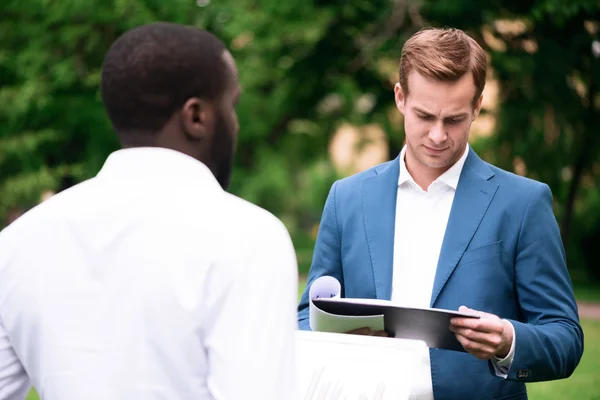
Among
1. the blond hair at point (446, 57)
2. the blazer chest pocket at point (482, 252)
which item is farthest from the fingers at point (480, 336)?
the blond hair at point (446, 57)

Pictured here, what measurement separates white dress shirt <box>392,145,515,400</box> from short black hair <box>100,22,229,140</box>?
136 cm

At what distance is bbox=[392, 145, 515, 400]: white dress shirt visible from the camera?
116 inches

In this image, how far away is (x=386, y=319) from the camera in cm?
261

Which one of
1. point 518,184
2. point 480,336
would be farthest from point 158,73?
point 518,184

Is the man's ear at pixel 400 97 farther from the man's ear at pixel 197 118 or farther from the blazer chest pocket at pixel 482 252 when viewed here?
the man's ear at pixel 197 118

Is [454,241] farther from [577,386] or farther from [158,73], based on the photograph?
[577,386]

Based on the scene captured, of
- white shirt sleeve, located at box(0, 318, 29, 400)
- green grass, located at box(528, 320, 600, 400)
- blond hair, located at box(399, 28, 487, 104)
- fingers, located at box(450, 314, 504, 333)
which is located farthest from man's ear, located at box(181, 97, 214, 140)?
green grass, located at box(528, 320, 600, 400)

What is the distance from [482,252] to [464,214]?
145 mm

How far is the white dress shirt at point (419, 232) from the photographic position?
296cm

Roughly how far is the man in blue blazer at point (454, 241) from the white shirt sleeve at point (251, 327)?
1.06 meters

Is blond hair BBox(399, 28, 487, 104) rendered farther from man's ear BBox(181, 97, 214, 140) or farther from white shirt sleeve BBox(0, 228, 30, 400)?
white shirt sleeve BBox(0, 228, 30, 400)

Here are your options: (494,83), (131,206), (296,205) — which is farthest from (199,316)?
(296,205)

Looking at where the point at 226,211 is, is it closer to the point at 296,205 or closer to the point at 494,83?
the point at 494,83

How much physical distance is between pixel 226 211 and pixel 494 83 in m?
19.3
